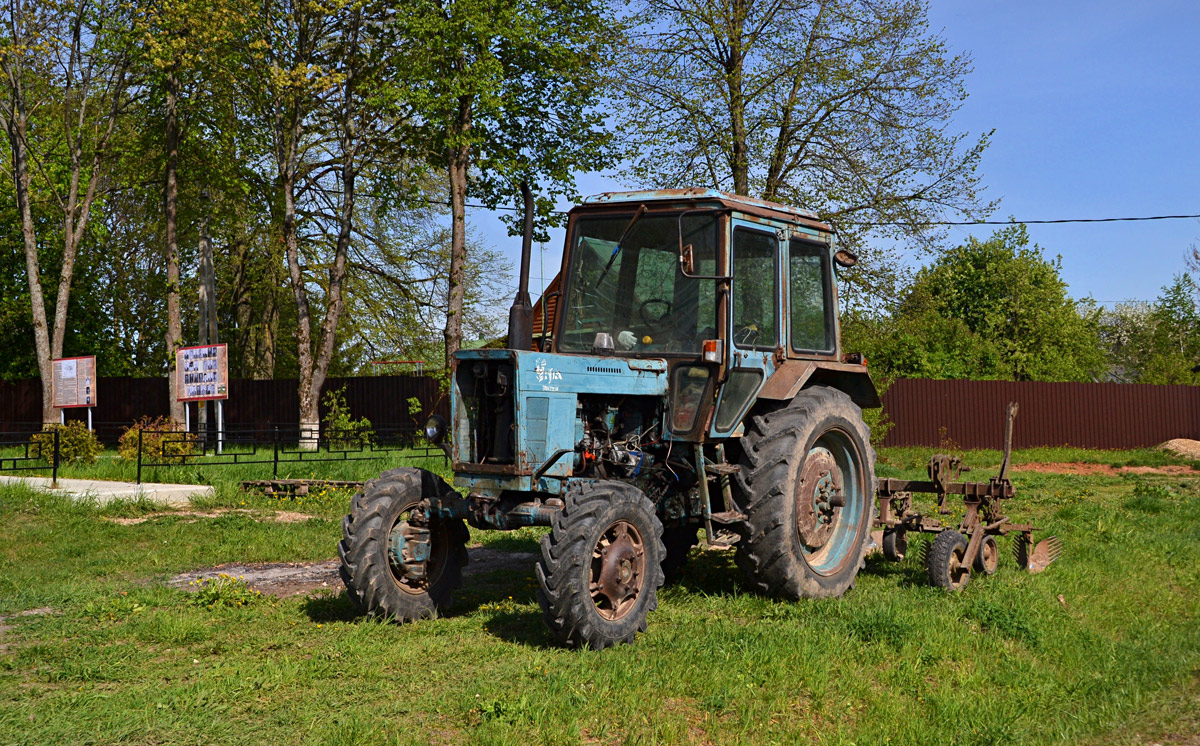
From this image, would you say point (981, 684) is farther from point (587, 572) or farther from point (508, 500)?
point (508, 500)

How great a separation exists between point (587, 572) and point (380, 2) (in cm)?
2100

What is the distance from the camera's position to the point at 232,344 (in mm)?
33938

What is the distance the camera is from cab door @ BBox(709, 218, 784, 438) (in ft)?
23.9

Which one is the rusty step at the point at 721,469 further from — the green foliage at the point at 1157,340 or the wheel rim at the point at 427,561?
the green foliage at the point at 1157,340

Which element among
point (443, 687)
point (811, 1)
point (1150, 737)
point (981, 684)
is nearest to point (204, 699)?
point (443, 687)

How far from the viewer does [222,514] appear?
519 inches

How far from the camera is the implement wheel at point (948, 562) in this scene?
768 centimetres

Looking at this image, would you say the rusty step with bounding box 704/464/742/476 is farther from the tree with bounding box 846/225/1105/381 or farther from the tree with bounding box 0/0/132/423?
the tree with bounding box 846/225/1105/381

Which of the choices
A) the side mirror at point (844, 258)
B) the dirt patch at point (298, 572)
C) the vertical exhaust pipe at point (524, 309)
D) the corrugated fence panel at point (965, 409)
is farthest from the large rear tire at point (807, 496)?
the corrugated fence panel at point (965, 409)

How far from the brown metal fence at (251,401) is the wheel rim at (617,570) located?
18935 millimetres

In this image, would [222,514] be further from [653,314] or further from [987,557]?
[987,557]

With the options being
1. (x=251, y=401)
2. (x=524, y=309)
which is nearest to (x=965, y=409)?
(x=251, y=401)

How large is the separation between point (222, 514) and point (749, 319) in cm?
843

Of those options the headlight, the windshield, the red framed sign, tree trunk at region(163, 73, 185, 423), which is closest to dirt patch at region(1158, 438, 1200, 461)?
the windshield
